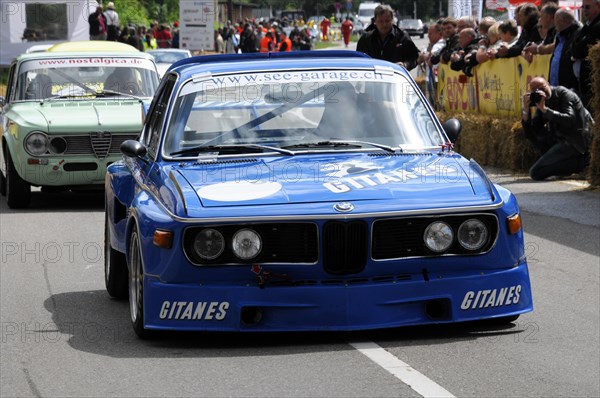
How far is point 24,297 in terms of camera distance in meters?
8.76

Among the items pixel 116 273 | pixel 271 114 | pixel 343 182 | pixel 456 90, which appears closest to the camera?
pixel 343 182

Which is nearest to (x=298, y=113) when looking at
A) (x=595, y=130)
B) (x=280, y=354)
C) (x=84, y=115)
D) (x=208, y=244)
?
(x=208, y=244)

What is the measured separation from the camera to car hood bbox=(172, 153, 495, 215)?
661 cm

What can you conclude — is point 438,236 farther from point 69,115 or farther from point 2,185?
point 2,185

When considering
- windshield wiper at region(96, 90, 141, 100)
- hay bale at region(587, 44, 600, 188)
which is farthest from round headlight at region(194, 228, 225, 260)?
windshield wiper at region(96, 90, 141, 100)

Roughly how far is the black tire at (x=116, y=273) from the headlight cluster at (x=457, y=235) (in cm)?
237

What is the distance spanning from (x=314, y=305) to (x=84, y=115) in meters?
8.27

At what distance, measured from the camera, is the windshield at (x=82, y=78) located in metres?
15.1

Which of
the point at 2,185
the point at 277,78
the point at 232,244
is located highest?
the point at 277,78

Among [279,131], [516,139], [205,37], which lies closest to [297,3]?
[205,37]

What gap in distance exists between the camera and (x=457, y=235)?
6.65m

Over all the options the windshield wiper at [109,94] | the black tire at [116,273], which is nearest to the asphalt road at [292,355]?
the black tire at [116,273]

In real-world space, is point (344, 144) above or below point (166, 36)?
above

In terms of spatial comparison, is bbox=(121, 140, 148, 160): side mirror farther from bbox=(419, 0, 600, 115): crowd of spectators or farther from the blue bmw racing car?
bbox=(419, 0, 600, 115): crowd of spectators
